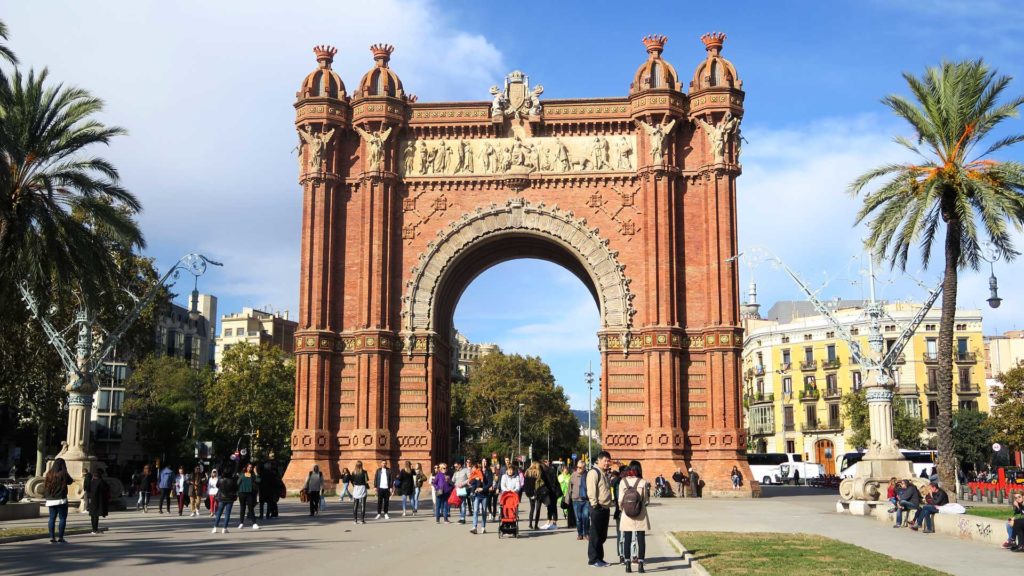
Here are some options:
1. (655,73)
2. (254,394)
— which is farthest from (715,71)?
(254,394)

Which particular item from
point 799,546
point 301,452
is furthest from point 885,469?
point 301,452

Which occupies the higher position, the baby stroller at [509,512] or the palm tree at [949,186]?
the palm tree at [949,186]

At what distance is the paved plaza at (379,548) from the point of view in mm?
14875

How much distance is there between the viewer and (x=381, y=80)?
40312mm

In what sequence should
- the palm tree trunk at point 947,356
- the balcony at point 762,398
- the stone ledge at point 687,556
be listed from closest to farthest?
the stone ledge at point 687,556 < the palm tree trunk at point 947,356 < the balcony at point 762,398

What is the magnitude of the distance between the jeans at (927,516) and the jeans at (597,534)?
9874mm

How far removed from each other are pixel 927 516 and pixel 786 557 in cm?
843

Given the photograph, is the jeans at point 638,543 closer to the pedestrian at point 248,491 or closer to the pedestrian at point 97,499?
the pedestrian at point 248,491

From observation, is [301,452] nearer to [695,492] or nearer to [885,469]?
[695,492]

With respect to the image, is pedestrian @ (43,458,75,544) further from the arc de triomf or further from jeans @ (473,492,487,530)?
the arc de triomf

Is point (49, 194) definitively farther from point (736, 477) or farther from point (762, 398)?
point (762, 398)

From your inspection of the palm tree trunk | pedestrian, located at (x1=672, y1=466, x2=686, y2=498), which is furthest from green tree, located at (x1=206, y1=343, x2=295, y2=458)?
the palm tree trunk

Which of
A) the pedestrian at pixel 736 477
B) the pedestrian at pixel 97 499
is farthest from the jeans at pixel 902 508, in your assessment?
the pedestrian at pixel 97 499

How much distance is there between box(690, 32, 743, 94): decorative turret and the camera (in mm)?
38938
